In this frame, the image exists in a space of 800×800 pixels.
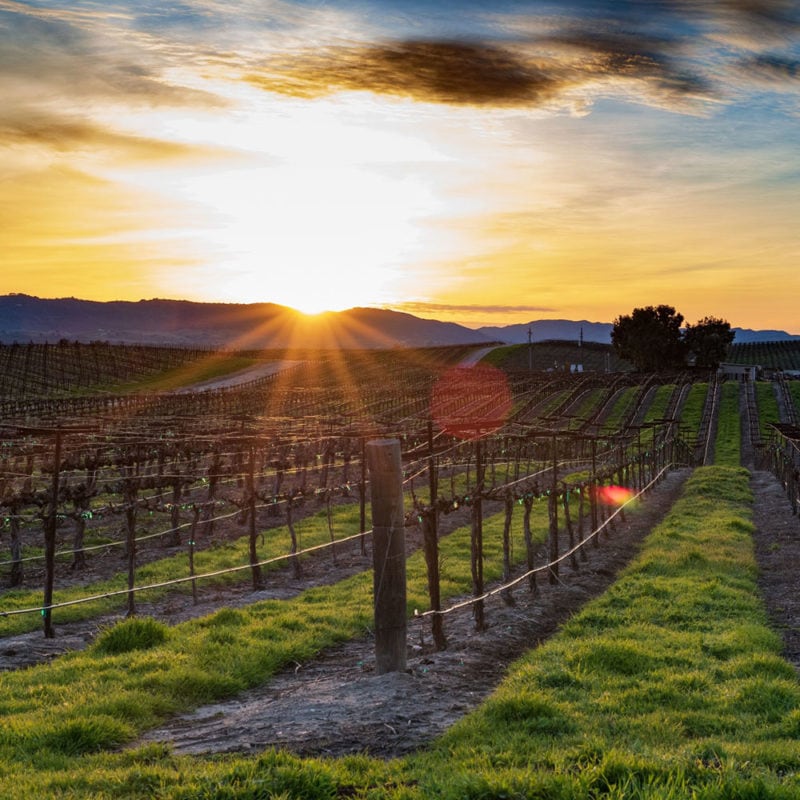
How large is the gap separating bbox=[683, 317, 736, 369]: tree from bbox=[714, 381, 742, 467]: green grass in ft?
112


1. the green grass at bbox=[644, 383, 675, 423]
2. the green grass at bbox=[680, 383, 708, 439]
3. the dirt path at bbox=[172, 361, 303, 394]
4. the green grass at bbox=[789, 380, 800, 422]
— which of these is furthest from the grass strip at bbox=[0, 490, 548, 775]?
the dirt path at bbox=[172, 361, 303, 394]

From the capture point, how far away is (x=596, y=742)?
29.9ft

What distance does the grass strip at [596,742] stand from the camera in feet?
25.5

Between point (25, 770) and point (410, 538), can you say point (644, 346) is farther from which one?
point (25, 770)

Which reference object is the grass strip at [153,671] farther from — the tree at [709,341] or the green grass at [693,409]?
the tree at [709,341]

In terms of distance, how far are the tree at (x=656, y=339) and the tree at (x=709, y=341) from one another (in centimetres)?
238

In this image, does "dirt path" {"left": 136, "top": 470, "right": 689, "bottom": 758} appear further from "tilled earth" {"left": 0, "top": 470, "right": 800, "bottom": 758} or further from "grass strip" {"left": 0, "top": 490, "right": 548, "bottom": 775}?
"grass strip" {"left": 0, "top": 490, "right": 548, "bottom": 775}

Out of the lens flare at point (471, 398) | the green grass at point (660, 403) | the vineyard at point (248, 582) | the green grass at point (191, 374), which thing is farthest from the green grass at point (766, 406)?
the green grass at point (191, 374)

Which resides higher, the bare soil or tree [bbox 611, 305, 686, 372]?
tree [bbox 611, 305, 686, 372]

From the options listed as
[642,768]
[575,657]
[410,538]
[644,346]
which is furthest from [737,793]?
[644,346]

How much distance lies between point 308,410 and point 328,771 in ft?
255

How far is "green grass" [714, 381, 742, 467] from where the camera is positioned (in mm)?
75875

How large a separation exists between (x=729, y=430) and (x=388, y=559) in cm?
8460

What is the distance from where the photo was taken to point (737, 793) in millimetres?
7359
